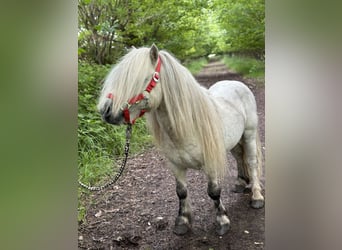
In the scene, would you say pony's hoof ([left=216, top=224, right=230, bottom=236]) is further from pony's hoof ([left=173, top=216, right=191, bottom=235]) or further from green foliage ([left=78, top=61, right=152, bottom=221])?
green foliage ([left=78, top=61, right=152, bottom=221])

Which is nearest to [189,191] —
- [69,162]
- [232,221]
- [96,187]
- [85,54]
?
[232,221]

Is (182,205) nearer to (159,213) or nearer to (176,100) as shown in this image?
(159,213)

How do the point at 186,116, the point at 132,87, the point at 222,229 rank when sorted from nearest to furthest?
the point at 132,87, the point at 186,116, the point at 222,229

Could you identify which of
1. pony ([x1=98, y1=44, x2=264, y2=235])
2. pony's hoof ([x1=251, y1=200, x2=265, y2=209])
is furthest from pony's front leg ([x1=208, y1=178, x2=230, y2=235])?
pony's hoof ([x1=251, y1=200, x2=265, y2=209])

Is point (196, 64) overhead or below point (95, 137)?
overhead

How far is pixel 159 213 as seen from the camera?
1256 mm

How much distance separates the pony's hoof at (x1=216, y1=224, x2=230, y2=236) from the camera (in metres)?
1.23

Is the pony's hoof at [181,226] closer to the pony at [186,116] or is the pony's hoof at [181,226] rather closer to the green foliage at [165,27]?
the pony at [186,116]

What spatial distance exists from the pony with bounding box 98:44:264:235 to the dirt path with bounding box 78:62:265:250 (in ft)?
0.11

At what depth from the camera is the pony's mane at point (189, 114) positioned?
1088 mm

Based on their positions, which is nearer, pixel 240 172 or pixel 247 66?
pixel 247 66

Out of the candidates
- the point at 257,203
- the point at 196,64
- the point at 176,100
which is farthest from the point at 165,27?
the point at 257,203

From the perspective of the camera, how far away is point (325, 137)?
100 cm

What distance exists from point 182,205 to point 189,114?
337mm
